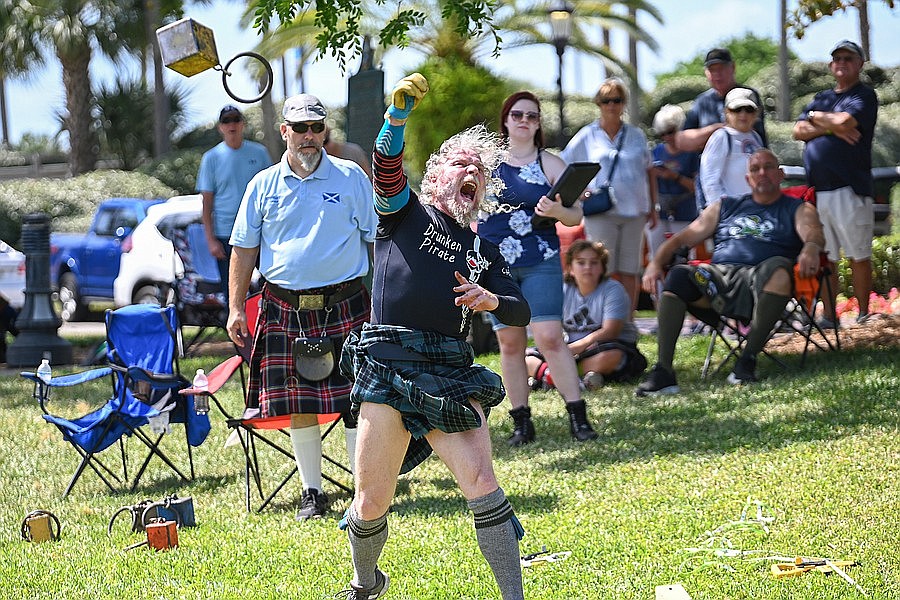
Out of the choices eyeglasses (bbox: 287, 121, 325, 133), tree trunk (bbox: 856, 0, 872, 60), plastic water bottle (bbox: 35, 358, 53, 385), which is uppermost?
tree trunk (bbox: 856, 0, 872, 60)

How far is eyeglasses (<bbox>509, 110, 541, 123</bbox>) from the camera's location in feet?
23.8

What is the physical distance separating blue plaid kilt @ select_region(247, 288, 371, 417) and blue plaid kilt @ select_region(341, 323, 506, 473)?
1.78 metres

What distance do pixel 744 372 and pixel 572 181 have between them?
255 centimetres

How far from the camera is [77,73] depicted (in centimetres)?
2967

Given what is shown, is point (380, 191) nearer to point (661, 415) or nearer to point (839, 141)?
point (661, 415)

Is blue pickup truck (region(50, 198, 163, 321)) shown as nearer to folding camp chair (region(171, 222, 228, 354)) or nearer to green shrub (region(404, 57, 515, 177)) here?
green shrub (region(404, 57, 515, 177))

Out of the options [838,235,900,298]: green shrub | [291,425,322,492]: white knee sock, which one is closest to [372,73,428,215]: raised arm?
[291,425,322,492]: white knee sock

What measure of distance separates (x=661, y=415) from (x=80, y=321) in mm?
12089

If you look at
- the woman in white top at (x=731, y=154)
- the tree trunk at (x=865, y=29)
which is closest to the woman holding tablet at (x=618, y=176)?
the woman in white top at (x=731, y=154)

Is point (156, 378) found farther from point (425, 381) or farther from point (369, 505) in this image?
point (425, 381)

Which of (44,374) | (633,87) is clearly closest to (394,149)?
(44,374)

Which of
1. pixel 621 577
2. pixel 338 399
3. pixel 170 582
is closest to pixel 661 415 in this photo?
pixel 338 399

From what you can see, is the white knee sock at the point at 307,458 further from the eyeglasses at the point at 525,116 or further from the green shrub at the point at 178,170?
the green shrub at the point at 178,170

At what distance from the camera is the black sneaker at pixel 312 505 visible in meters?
6.01
